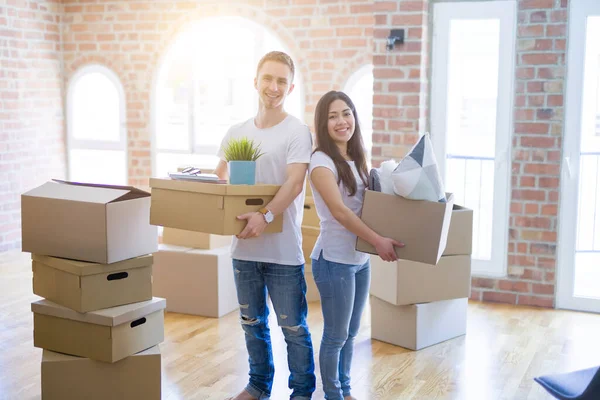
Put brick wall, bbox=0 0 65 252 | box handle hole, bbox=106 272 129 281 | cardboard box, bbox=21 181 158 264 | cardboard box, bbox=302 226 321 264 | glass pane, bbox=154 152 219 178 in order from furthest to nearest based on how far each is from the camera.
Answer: glass pane, bbox=154 152 219 178 < brick wall, bbox=0 0 65 252 < cardboard box, bbox=302 226 321 264 < box handle hole, bbox=106 272 129 281 < cardboard box, bbox=21 181 158 264

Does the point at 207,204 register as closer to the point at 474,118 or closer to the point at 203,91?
the point at 474,118

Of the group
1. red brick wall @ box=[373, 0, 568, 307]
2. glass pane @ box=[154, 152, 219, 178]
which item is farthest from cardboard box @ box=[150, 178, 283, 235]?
glass pane @ box=[154, 152, 219, 178]

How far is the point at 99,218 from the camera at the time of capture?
2.96m

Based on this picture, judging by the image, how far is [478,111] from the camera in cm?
487

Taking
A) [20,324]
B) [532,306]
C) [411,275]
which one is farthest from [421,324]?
[20,324]

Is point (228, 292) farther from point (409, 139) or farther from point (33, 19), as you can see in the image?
point (33, 19)

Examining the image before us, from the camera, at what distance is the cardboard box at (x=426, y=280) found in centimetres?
399

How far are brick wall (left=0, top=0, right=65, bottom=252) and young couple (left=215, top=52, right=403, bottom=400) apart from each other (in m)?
3.92

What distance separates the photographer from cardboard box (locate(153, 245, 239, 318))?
459 centimetres

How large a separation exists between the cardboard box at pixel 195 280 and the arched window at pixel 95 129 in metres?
2.31

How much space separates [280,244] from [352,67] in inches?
123

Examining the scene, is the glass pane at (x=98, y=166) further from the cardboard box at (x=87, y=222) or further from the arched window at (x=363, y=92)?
the cardboard box at (x=87, y=222)

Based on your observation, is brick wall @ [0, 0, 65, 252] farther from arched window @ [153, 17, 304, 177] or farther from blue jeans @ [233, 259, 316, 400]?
blue jeans @ [233, 259, 316, 400]

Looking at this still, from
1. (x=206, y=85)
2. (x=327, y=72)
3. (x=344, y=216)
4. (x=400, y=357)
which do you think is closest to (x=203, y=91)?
(x=206, y=85)
